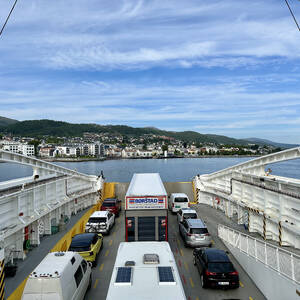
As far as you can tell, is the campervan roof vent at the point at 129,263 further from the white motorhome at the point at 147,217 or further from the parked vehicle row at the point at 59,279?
the white motorhome at the point at 147,217

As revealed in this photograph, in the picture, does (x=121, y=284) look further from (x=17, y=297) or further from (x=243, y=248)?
(x=243, y=248)

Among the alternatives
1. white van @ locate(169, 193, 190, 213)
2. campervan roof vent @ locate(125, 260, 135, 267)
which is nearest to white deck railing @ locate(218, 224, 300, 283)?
campervan roof vent @ locate(125, 260, 135, 267)

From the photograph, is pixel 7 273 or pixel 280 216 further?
pixel 280 216

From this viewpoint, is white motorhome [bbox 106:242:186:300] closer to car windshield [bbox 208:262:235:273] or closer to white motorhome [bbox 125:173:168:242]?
car windshield [bbox 208:262:235:273]

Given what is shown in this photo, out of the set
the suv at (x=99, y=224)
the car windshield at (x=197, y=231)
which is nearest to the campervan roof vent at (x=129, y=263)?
the car windshield at (x=197, y=231)

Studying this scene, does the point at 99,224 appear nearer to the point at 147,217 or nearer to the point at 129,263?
the point at 147,217

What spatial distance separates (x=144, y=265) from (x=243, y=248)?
214 inches

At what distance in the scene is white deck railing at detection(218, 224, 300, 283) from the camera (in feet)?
22.5

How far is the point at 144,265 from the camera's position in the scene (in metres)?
6.29

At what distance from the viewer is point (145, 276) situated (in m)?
5.75

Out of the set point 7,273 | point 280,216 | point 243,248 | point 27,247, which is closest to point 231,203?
point 280,216

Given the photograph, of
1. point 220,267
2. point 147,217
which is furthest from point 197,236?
point 220,267

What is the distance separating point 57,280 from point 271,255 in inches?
231

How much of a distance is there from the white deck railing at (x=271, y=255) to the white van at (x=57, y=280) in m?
5.40
